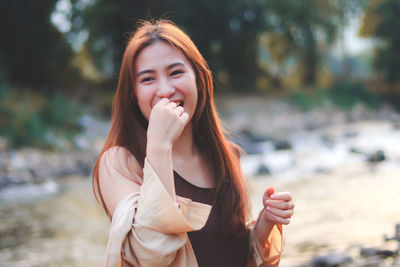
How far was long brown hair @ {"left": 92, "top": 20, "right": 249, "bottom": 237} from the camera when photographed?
1.72 m

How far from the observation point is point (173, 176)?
5.23 ft

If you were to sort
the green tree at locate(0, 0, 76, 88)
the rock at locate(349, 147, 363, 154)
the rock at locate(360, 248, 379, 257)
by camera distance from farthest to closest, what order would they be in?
1. the green tree at locate(0, 0, 76, 88)
2. the rock at locate(349, 147, 363, 154)
3. the rock at locate(360, 248, 379, 257)

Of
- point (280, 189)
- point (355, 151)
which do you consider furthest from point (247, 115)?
point (280, 189)

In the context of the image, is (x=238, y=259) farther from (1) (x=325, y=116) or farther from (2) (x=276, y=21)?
(2) (x=276, y=21)

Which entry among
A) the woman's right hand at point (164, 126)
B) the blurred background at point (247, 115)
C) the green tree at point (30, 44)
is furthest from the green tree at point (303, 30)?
the woman's right hand at point (164, 126)

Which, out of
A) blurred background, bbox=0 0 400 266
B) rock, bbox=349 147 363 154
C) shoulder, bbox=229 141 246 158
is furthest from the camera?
rock, bbox=349 147 363 154

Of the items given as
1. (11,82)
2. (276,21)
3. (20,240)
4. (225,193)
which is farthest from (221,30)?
(225,193)

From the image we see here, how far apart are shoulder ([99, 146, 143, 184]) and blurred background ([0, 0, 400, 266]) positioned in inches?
26.6

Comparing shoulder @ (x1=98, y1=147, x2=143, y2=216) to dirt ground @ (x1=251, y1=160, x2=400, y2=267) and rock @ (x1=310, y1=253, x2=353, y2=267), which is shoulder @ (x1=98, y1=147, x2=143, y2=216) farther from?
dirt ground @ (x1=251, y1=160, x2=400, y2=267)

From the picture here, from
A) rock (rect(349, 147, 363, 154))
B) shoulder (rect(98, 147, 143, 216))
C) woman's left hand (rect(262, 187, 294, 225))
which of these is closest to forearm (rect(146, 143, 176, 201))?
shoulder (rect(98, 147, 143, 216))

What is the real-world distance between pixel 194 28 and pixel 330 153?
1123 cm

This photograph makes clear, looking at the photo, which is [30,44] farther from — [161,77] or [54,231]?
[161,77]

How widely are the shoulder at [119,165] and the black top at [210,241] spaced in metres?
0.16

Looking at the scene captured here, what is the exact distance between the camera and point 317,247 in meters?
4.77
